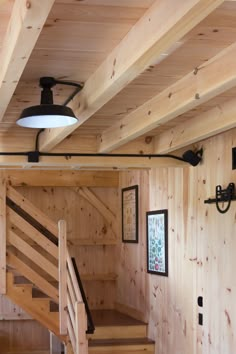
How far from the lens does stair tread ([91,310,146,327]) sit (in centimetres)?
688

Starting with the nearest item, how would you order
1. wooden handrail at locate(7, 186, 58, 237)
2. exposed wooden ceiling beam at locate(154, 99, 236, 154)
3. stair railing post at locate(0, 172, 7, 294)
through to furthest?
exposed wooden ceiling beam at locate(154, 99, 236, 154), stair railing post at locate(0, 172, 7, 294), wooden handrail at locate(7, 186, 58, 237)

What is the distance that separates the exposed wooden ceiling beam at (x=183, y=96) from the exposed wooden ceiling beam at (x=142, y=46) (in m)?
0.40

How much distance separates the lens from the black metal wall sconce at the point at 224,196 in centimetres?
450

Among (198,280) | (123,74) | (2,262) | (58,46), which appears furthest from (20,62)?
(2,262)

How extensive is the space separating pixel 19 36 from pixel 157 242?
439cm

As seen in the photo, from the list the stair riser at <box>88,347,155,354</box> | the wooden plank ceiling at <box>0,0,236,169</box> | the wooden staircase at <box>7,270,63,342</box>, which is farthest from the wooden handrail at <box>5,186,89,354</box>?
the wooden plank ceiling at <box>0,0,236,169</box>

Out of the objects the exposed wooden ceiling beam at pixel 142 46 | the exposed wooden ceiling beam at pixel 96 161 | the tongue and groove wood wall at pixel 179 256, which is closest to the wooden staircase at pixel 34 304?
the tongue and groove wood wall at pixel 179 256

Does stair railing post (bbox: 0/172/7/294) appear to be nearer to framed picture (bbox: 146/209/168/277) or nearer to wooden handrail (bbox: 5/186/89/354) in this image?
wooden handrail (bbox: 5/186/89/354)

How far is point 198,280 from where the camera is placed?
5168 mm

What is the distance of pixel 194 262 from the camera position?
5.27 meters

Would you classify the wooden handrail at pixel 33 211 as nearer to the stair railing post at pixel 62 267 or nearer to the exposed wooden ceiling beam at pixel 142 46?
the stair railing post at pixel 62 267

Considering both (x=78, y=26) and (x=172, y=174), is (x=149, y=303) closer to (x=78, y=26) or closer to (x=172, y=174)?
(x=172, y=174)

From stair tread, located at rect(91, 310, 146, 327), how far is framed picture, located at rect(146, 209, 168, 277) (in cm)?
69

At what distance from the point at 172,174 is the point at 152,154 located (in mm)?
718
